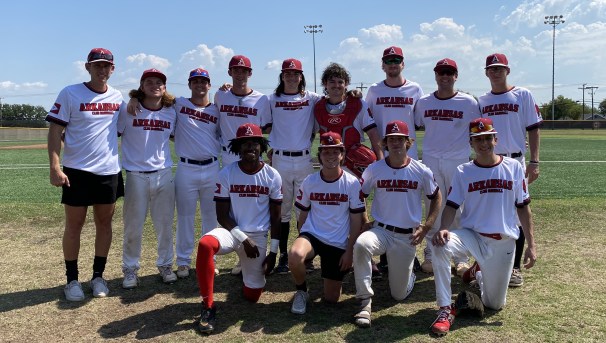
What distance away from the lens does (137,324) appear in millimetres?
4062

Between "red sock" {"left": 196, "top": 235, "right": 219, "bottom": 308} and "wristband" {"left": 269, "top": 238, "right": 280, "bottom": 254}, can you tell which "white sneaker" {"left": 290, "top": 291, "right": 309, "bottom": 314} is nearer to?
"wristband" {"left": 269, "top": 238, "right": 280, "bottom": 254}

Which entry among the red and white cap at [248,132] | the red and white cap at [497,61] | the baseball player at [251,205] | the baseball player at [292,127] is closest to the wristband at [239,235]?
the baseball player at [251,205]

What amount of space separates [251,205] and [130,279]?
1568 millimetres

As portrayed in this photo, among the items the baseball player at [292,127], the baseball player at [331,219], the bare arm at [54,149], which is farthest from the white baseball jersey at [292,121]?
the bare arm at [54,149]

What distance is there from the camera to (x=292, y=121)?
212 inches

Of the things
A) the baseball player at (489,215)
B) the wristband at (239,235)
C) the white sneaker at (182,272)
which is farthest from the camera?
the white sneaker at (182,272)

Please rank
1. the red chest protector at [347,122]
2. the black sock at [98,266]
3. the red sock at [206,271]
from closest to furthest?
the red sock at [206,271] → the black sock at [98,266] → the red chest protector at [347,122]

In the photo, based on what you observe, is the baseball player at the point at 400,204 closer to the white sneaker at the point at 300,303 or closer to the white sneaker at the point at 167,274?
the white sneaker at the point at 300,303

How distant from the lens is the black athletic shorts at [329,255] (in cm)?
439

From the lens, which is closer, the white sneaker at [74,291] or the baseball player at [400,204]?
the baseball player at [400,204]

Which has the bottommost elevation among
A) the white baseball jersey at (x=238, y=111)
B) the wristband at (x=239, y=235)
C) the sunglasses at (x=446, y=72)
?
the wristband at (x=239, y=235)

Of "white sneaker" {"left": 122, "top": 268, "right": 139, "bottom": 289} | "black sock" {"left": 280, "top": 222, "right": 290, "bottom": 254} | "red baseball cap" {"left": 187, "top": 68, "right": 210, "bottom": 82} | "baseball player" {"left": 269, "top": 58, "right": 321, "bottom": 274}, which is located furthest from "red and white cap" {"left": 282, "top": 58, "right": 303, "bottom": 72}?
"white sneaker" {"left": 122, "top": 268, "right": 139, "bottom": 289}

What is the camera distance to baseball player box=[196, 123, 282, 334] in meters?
4.52

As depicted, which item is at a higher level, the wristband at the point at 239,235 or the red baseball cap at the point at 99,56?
the red baseball cap at the point at 99,56
